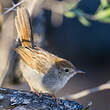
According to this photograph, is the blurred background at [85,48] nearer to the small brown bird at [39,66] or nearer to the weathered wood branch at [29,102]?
the small brown bird at [39,66]

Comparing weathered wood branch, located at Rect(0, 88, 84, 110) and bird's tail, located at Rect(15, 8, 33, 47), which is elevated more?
bird's tail, located at Rect(15, 8, 33, 47)

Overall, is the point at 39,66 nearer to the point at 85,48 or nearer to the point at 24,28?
the point at 24,28

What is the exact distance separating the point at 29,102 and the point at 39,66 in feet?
3.24

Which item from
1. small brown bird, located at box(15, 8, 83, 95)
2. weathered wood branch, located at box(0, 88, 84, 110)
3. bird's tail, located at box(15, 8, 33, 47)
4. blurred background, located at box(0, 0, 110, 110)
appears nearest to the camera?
weathered wood branch, located at box(0, 88, 84, 110)

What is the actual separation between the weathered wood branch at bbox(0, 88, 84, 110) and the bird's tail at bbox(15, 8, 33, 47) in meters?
1.02

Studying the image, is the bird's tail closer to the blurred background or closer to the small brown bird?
the small brown bird

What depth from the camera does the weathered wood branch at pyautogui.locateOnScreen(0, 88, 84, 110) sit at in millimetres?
4008

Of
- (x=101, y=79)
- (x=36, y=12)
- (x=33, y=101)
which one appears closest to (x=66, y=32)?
(x=101, y=79)

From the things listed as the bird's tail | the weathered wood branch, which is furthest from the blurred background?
the weathered wood branch

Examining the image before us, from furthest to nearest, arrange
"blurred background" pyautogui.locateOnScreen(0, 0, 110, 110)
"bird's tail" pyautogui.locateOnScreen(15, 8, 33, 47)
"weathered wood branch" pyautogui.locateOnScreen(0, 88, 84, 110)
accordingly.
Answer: "blurred background" pyautogui.locateOnScreen(0, 0, 110, 110) < "bird's tail" pyautogui.locateOnScreen(15, 8, 33, 47) < "weathered wood branch" pyautogui.locateOnScreen(0, 88, 84, 110)

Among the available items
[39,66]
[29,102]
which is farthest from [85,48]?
[29,102]

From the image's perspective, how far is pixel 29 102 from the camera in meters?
4.11

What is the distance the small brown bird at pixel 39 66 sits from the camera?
4953 mm

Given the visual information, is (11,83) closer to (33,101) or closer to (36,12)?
(36,12)
